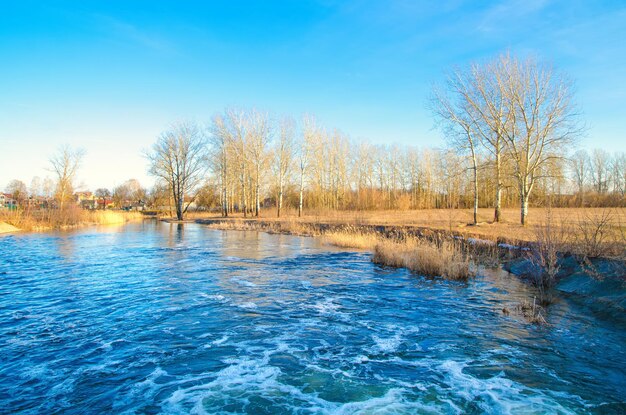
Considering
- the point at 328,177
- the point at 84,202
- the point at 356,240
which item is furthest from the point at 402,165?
the point at 84,202

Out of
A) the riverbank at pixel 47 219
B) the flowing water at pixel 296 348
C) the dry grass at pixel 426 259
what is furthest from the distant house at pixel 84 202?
the flowing water at pixel 296 348

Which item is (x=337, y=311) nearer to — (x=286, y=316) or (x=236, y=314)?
(x=286, y=316)

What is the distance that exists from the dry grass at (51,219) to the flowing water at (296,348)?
2461 centimetres

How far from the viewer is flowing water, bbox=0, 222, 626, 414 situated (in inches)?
206

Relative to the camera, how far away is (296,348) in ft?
23.0

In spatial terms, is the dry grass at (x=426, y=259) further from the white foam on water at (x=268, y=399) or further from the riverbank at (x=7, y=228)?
the riverbank at (x=7, y=228)

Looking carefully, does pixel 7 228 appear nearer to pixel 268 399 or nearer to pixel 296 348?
pixel 296 348

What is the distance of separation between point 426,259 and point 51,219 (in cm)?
3549

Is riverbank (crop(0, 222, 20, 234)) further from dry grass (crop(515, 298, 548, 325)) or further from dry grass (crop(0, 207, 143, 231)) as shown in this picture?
dry grass (crop(515, 298, 548, 325))

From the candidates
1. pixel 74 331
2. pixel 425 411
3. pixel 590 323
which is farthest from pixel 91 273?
pixel 590 323

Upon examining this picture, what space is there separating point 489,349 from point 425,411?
8.53 feet

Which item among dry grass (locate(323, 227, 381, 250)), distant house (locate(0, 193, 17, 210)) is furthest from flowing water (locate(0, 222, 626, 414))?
distant house (locate(0, 193, 17, 210))

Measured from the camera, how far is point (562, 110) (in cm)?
2388

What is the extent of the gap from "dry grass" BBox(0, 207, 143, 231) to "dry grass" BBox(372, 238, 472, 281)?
102ft
